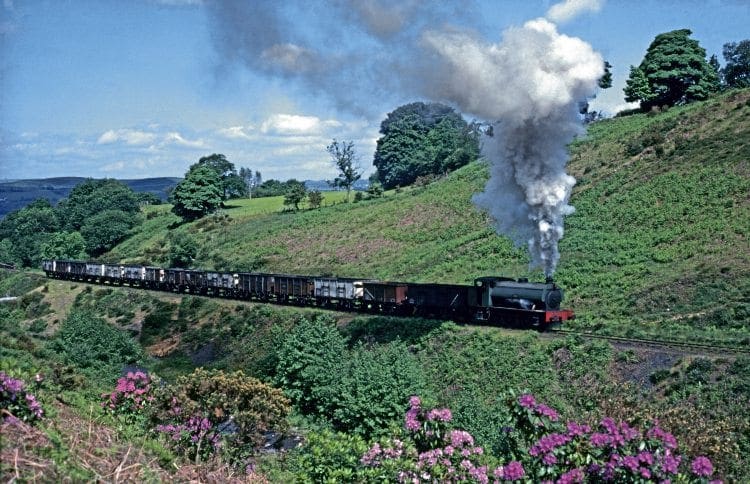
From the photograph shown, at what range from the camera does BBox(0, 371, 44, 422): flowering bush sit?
14297 mm

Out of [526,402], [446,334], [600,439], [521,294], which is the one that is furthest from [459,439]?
[446,334]

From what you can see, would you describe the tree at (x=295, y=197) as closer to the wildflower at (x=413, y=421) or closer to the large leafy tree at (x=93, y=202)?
the large leafy tree at (x=93, y=202)

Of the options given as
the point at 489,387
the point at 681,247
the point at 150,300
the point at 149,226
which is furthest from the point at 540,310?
the point at 149,226

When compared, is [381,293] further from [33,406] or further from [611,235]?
[33,406]

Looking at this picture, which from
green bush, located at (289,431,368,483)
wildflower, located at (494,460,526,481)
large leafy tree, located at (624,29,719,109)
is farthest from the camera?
large leafy tree, located at (624,29,719,109)

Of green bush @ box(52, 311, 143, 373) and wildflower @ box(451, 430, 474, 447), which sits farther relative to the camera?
green bush @ box(52, 311, 143, 373)

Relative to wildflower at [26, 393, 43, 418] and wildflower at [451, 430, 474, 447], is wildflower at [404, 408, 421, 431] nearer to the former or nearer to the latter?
wildflower at [451, 430, 474, 447]

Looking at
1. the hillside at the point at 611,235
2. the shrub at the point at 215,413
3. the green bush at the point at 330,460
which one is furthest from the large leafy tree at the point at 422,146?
the green bush at the point at 330,460

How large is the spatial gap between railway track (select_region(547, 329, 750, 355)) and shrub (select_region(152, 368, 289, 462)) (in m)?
19.1

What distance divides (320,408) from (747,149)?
47.2 metres

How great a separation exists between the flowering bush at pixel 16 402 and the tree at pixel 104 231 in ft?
374

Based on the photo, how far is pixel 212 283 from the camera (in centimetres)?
7225

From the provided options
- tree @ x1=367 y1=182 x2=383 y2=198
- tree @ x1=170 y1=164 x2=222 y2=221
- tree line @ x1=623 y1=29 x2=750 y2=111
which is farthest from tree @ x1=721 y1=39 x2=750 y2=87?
tree @ x1=170 y1=164 x2=222 y2=221

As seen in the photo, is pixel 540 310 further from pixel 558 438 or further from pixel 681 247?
pixel 558 438
